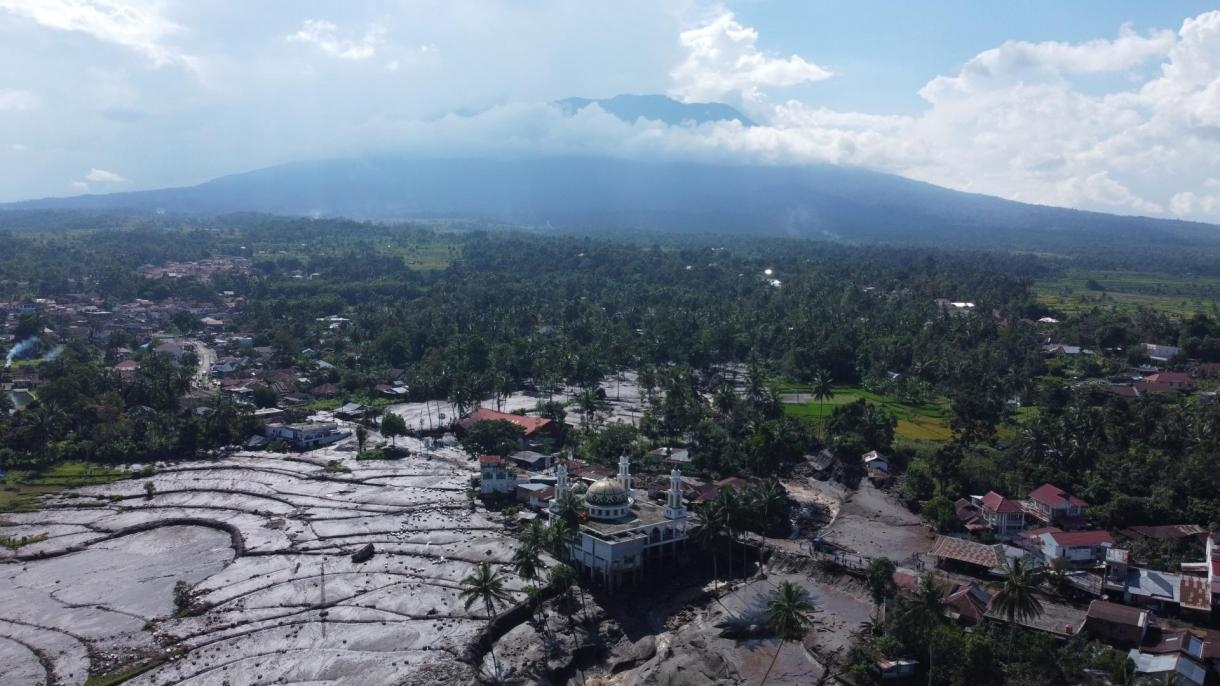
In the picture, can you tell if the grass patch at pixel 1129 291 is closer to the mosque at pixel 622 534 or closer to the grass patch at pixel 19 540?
the mosque at pixel 622 534

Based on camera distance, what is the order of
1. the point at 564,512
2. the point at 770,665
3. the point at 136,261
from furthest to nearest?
1. the point at 136,261
2. the point at 564,512
3. the point at 770,665

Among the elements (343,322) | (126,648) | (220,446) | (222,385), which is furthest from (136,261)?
(126,648)

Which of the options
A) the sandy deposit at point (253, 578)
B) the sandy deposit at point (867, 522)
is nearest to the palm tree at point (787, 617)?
the sandy deposit at point (867, 522)

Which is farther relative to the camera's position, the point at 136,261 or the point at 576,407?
the point at 136,261

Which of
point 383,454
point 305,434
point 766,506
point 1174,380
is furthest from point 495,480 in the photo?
point 1174,380

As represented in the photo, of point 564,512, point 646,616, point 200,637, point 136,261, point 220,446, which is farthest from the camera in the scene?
point 136,261

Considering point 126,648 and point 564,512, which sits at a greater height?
point 564,512

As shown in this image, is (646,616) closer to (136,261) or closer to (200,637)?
(200,637)
